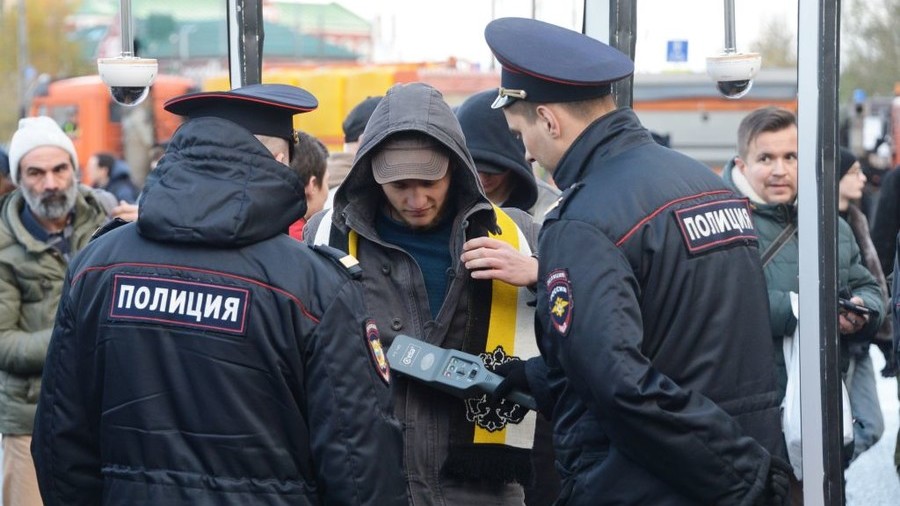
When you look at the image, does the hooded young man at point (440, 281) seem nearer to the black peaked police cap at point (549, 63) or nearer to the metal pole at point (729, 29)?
the black peaked police cap at point (549, 63)

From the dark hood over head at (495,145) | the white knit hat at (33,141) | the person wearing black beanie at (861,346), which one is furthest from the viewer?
the white knit hat at (33,141)

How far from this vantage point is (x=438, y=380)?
3.11 m

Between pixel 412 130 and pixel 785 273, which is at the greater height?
pixel 412 130

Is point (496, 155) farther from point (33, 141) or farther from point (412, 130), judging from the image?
point (33, 141)

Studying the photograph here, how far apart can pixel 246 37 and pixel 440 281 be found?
3.90 ft

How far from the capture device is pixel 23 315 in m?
4.91

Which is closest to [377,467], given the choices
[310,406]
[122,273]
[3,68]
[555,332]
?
[310,406]

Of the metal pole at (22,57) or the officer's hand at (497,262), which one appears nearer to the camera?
the officer's hand at (497,262)

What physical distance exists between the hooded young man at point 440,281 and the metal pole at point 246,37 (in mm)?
846

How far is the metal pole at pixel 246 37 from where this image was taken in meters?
4.07

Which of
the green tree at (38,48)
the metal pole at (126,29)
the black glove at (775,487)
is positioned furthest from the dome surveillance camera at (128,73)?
the green tree at (38,48)

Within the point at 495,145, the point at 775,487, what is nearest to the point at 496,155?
the point at 495,145

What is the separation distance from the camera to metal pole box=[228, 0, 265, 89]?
407cm

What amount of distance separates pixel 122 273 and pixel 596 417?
0.99 metres
